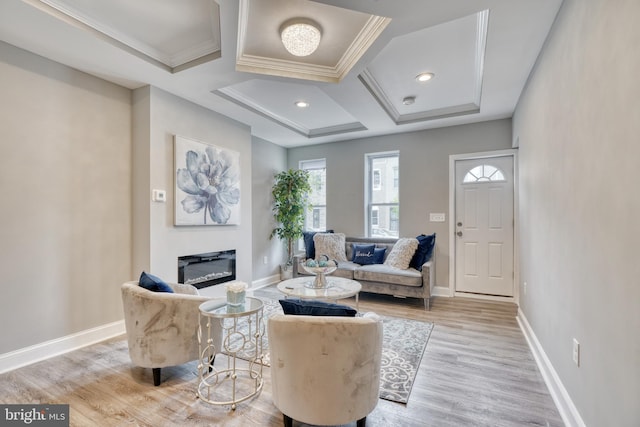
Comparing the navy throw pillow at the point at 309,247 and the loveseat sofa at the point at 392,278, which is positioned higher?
the navy throw pillow at the point at 309,247

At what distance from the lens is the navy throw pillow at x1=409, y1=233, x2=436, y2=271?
13.4 ft

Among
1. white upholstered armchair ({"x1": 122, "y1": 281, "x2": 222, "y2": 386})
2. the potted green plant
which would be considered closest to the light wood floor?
white upholstered armchair ({"x1": 122, "y1": 281, "x2": 222, "y2": 386})

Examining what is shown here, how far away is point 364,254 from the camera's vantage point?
4594 millimetres

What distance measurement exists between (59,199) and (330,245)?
11.2ft

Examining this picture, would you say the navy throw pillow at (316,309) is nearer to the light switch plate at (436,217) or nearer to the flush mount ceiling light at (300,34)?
the flush mount ceiling light at (300,34)

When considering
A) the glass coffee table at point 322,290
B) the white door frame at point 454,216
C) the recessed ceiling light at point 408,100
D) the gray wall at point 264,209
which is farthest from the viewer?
the gray wall at point 264,209

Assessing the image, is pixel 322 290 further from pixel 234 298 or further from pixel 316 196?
pixel 316 196

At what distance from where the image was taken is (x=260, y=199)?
5.14 meters

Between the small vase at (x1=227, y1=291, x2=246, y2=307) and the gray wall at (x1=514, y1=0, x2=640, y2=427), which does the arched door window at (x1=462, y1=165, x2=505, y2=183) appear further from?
the small vase at (x1=227, y1=291, x2=246, y2=307)

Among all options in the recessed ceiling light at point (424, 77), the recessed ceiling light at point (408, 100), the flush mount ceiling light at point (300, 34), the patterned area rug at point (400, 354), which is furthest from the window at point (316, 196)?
the flush mount ceiling light at point (300, 34)

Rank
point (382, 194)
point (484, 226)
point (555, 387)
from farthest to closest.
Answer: point (382, 194)
point (484, 226)
point (555, 387)

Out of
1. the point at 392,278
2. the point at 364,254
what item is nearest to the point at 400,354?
the point at 392,278

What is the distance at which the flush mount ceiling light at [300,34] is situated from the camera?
2.12m

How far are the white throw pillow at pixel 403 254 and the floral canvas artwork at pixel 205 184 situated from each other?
231 centimetres
